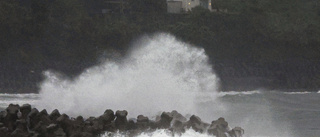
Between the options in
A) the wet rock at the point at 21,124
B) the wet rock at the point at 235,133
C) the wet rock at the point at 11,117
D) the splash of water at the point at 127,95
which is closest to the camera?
the wet rock at the point at 21,124

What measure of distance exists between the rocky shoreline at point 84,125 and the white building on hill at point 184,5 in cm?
6723

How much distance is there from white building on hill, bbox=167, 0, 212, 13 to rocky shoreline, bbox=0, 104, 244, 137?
67.2 m

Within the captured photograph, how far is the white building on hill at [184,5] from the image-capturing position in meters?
79.8

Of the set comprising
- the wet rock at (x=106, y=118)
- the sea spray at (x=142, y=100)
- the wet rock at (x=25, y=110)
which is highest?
the wet rock at (x=25, y=110)

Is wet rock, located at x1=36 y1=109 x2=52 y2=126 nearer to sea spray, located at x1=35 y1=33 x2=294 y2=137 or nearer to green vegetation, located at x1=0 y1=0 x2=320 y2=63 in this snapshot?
sea spray, located at x1=35 y1=33 x2=294 y2=137

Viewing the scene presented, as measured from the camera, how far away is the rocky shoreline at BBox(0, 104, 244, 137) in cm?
1185

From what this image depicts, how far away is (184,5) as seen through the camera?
8112cm

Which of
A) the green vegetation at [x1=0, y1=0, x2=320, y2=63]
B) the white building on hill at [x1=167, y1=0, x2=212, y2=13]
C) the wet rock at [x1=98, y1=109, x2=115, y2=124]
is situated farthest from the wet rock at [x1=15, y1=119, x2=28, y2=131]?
the white building on hill at [x1=167, y1=0, x2=212, y2=13]

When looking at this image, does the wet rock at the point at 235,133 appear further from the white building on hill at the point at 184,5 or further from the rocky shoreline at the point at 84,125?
the white building on hill at the point at 184,5

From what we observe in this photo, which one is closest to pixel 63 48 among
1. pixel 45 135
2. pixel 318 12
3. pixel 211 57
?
pixel 211 57

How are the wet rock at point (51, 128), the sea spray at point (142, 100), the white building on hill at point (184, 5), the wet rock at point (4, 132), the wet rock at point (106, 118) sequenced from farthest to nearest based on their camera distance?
the white building on hill at point (184, 5) < the sea spray at point (142, 100) < the wet rock at point (106, 118) < the wet rock at point (51, 128) < the wet rock at point (4, 132)

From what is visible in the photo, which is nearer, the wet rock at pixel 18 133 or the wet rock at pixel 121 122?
the wet rock at pixel 18 133

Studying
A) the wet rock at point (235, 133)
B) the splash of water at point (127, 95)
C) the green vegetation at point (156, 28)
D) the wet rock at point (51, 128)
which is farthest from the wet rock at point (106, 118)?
the green vegetation at point (156, 28)

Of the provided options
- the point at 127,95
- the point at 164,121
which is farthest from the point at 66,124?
the point at 127,95
